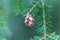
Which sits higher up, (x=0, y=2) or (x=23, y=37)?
(x=0, y=2)

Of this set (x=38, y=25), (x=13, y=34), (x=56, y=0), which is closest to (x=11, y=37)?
(x=13, y=34)

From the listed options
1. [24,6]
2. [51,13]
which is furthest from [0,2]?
[51,13]

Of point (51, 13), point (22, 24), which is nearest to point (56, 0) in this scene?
point (51, 13)

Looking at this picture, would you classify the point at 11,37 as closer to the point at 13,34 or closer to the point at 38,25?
the point at 13,34

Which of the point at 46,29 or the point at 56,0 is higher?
the point at 56,0

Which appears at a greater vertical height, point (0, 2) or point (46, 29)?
point (0, 2)

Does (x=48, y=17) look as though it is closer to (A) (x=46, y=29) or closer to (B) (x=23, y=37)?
(A) (x=46, y=29)

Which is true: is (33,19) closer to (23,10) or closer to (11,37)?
(23,10)
